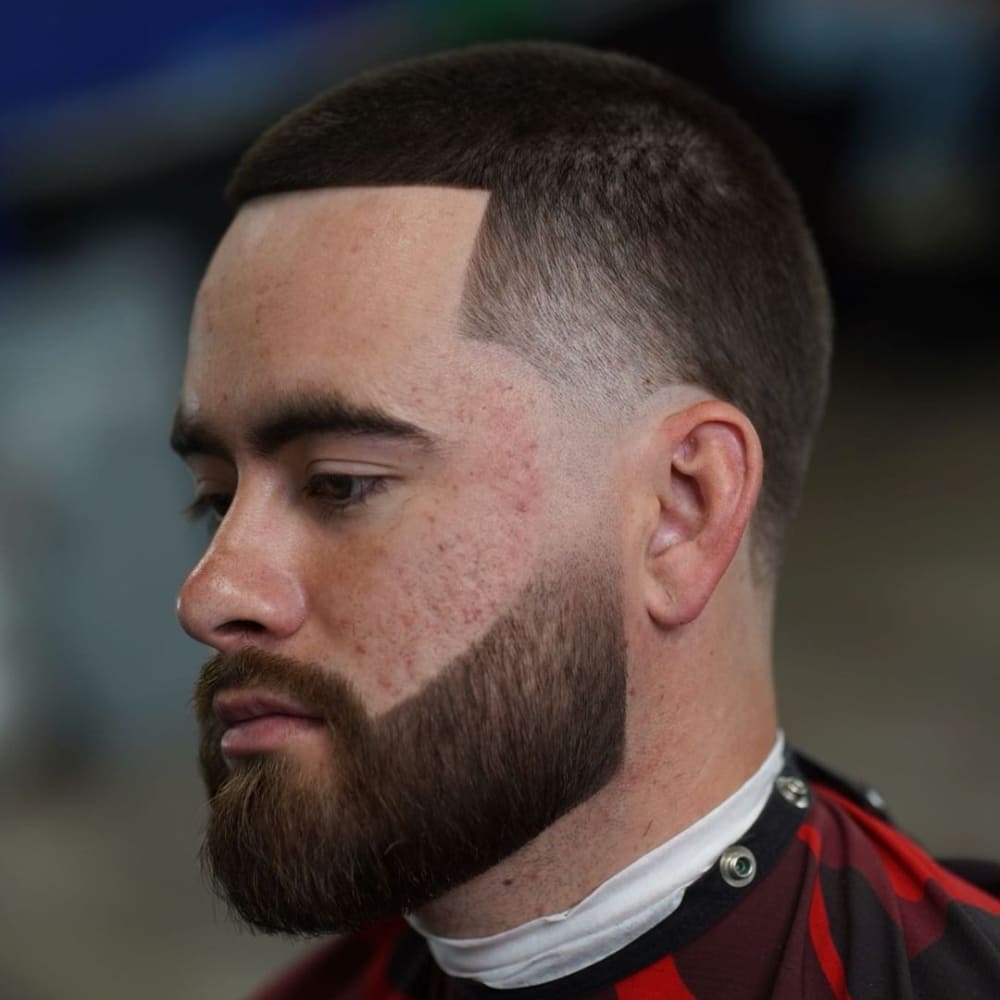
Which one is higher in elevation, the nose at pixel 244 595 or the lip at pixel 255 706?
the nose at pixel 244 595

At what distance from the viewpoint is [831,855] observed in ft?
A: 5.10

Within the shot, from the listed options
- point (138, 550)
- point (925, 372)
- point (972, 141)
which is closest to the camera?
point (138, 550)

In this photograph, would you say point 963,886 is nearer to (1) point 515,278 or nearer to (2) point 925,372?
(1) point 515,278

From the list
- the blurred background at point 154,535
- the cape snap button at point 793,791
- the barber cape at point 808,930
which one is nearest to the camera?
the barber cape at point 808,930

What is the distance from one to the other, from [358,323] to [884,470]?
5.94 metres

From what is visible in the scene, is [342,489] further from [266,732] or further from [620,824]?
[620,824]

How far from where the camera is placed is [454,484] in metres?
1.44

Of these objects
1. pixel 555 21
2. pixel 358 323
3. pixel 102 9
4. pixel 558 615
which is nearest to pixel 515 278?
pixel 358 323

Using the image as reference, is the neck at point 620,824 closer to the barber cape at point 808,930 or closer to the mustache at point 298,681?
the barber cape at point 808,930

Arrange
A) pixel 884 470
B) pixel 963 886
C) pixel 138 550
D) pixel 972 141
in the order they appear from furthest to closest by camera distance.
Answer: pixel 972 141 → pixel 884 470 → pixel 138 550 → pixel 963 886

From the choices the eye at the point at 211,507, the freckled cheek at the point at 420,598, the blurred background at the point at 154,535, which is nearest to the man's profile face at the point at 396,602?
the freckled cheek at the point at 420,598

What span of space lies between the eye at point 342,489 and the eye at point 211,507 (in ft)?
0.53

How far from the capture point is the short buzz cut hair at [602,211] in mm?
1506

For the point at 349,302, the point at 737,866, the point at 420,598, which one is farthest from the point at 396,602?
the point at 737,866
